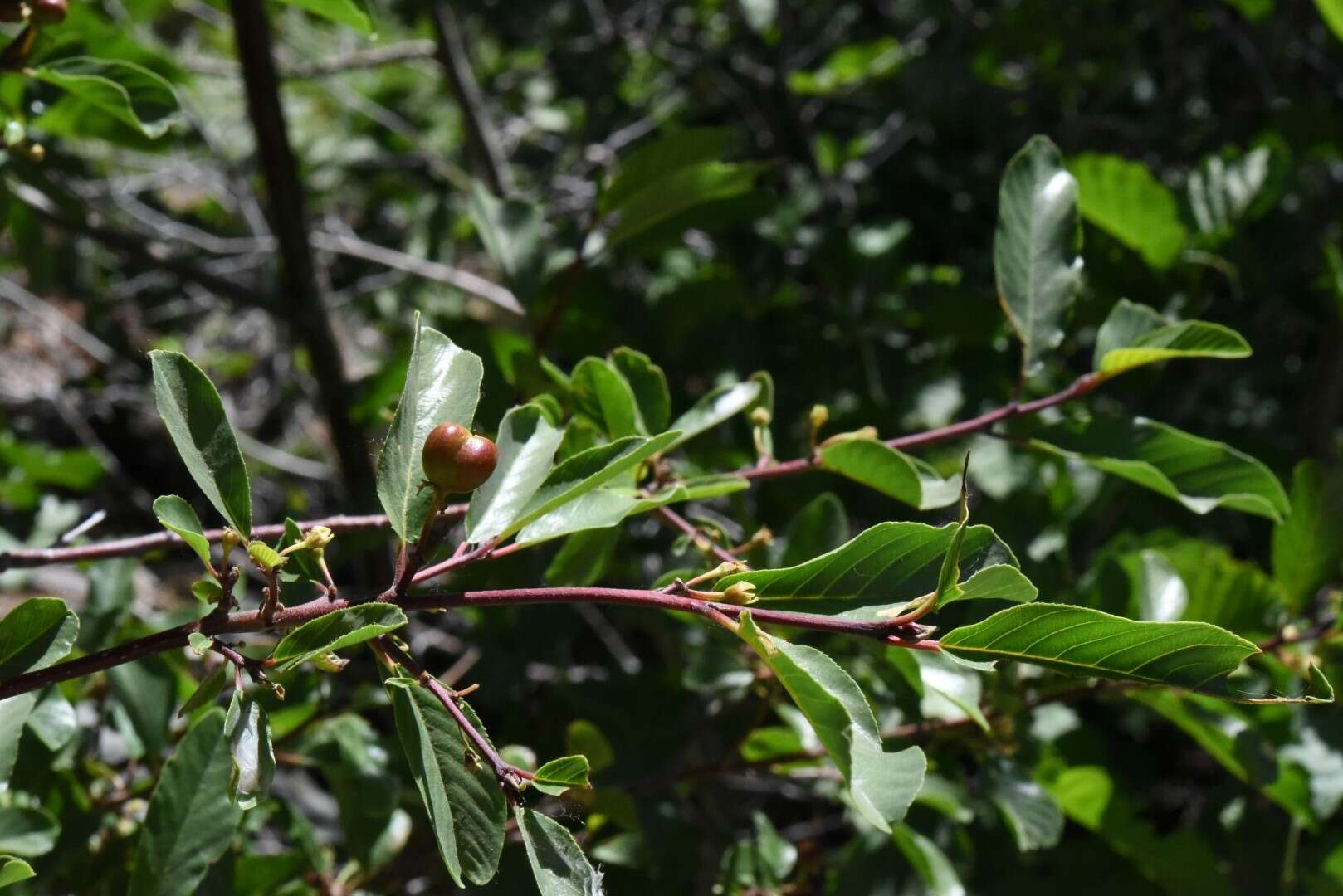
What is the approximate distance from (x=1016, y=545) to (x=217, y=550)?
115 cm

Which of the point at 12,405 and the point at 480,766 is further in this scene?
the point at 12,405

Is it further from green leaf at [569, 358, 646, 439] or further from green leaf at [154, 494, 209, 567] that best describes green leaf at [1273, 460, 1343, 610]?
green leaf at [154, 494, 209, 567]

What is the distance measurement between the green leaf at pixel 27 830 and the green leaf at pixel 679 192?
903 millimetres

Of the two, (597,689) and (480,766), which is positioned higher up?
(480,766)

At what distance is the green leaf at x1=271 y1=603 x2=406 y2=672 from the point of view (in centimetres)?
77

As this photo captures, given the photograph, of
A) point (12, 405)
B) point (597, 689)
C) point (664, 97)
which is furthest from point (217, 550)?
point (12, 405)

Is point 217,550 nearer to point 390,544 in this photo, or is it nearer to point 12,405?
point 390,544

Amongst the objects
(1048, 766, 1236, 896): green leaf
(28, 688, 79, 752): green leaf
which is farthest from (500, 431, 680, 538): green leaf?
(1048, 766, 1236, 896): green leaf

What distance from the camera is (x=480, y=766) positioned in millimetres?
849

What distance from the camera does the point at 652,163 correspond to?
1450mm

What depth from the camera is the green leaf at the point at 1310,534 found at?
4.59ft

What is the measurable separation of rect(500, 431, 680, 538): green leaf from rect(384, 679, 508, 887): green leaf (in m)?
0.14

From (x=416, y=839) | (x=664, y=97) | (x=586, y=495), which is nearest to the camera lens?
(x=586, y=495)

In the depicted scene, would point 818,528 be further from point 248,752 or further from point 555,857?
point 248,752
